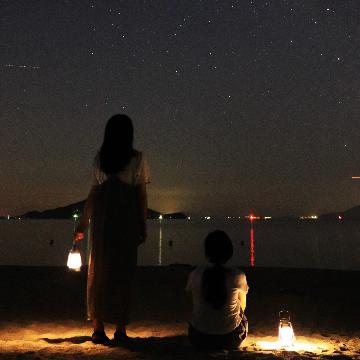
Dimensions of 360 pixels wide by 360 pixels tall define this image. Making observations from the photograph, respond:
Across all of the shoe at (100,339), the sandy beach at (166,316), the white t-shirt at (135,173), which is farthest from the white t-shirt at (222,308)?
the white t-shirt at (135,173)

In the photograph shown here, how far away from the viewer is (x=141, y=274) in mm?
13461

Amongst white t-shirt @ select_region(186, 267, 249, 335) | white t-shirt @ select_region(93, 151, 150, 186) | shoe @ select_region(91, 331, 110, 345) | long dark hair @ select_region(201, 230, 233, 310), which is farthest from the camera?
white t-shirt @ select_region(93, 151, 150, 186)

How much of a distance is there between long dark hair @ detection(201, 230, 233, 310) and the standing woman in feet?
2.81

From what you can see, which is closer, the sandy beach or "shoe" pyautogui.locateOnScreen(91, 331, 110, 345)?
the sandy beach

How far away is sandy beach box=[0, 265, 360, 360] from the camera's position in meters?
5.01

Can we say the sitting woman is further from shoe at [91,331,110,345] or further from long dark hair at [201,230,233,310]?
shoe at [91,331,110,345]

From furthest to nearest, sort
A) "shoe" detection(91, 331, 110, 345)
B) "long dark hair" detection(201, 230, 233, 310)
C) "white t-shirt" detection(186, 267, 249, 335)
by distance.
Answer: "shoe" detection(91, 331, 110, 345)
"white t-shirt" detection(186, 267, 249, 335)
"long dark hair" detection(201, 230, 233, 310)

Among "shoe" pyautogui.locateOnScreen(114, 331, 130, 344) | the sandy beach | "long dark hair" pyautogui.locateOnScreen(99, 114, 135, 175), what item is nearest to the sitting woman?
the sandy beach

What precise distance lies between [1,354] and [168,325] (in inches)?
116

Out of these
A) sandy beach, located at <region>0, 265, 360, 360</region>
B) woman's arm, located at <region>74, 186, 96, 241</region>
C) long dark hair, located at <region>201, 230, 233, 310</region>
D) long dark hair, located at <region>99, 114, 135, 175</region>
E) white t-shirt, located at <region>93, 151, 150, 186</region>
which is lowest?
sandy beach, located at <region>0, 265, 360, 360</region>

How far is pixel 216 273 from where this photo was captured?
493cm

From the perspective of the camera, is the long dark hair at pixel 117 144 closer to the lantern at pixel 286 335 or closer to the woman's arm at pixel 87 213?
the woman's arm at pixel 87 213

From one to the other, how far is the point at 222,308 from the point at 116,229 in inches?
53.2

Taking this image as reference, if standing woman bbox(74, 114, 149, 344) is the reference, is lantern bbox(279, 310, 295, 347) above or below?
below
